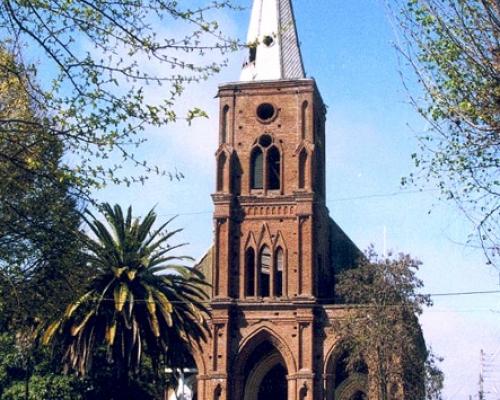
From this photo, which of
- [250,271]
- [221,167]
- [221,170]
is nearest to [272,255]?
[250,271]

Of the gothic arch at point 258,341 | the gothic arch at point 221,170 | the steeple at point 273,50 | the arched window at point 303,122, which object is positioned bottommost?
the gothic arch at point 258,341

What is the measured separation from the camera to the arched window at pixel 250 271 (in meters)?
52.2

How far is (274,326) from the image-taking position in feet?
167

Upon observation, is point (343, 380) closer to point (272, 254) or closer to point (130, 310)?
point (272, 254)

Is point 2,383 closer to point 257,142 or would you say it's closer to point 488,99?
point 257,142

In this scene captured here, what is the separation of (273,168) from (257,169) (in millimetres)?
868

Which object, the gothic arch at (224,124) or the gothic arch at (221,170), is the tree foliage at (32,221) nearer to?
the gothic arch at (221,170)

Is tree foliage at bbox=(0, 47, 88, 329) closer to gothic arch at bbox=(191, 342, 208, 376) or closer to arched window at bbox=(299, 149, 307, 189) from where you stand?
gothic arch at bbox=(191, 342, 208, 376)

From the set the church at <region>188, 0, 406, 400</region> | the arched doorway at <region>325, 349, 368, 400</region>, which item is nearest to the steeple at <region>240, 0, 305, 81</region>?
the church at <region>188, 0, 406, 400</region>

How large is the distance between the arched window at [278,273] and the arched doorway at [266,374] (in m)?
2.79

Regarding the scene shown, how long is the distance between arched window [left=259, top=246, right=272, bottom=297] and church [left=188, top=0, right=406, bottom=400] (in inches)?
2.1

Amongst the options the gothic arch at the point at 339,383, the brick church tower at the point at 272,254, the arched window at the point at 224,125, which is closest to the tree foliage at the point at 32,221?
the gothic arch at the point at 339,383

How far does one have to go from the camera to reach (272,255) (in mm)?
51906

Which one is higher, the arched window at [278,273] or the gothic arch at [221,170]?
the gothic arch at [221,170]
